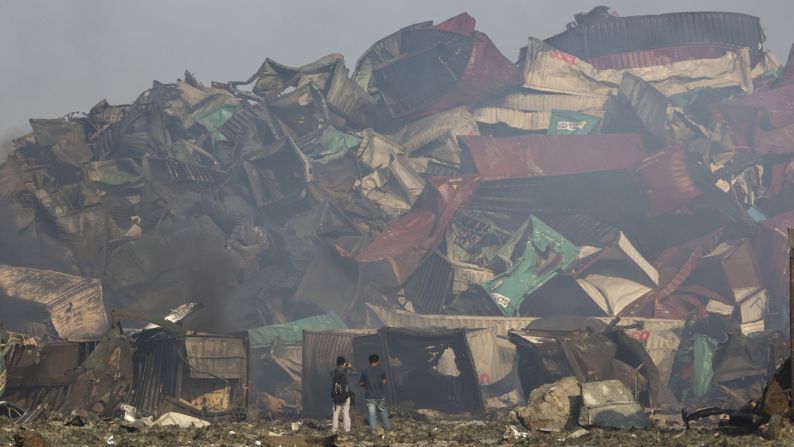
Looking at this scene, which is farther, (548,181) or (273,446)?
(548,181)

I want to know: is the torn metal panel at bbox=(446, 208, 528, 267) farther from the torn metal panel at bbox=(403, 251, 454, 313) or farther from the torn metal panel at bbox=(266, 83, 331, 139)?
the torn metal panel at bbox=(266, 83, 331, 139)

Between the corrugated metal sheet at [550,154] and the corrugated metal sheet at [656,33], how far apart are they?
27.1 ft

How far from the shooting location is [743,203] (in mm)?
27297

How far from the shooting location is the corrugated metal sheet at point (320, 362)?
52.3 feet

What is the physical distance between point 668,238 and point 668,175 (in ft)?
6.14

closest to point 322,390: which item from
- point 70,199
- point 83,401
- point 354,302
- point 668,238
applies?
point 83,401

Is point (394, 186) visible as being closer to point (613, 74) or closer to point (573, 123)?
point (573, 123)

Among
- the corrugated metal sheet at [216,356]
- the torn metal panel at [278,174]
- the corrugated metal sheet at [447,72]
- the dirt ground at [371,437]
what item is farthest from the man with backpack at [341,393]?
the corrugated metal sheet at [447,72]

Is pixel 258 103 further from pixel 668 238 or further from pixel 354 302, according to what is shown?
pixel 668 238

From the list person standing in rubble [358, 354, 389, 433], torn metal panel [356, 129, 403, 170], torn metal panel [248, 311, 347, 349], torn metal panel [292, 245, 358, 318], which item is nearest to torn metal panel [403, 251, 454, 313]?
torn metal panel [292, 245, 358, 318]

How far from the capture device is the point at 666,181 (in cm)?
2500

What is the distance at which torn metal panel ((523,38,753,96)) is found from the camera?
31.9m

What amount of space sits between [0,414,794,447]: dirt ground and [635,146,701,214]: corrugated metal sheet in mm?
14634

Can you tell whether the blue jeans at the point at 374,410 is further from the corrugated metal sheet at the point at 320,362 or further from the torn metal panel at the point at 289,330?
the torn metal panel at the point at 289,330
